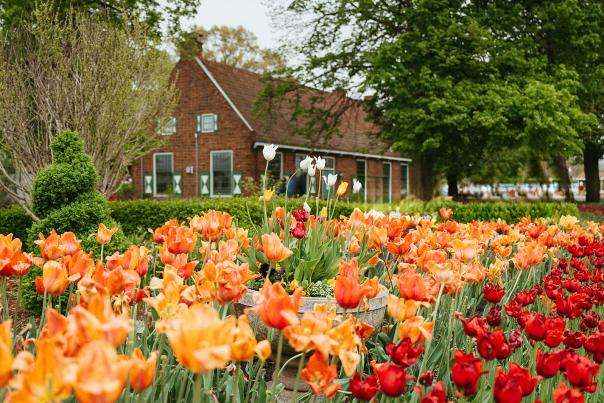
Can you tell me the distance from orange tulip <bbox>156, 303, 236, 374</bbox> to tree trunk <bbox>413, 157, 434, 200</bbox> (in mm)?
18698

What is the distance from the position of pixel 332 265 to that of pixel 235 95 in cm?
2048

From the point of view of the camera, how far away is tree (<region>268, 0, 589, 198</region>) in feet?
49.9

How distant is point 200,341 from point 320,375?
0.49m

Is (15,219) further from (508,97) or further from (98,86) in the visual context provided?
(508,97)

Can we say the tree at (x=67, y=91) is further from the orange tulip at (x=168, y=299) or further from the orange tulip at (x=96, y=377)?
the orange tulip at (x=96, y=377)

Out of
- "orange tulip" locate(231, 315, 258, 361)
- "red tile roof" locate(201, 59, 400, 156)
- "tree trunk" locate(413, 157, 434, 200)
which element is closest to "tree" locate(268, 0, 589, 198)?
"tree trunk" locate(413, 157, 434, 200)

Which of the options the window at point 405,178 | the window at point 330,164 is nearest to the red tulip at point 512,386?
the window at point 330,164

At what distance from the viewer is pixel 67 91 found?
8805 millimetres

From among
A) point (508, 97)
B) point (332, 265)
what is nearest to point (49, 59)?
point (332, 265)

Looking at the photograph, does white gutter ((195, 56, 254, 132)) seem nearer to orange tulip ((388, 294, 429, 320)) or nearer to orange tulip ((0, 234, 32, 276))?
orange tulip ((0, 234, 32, 276))

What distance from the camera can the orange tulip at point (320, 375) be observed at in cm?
145

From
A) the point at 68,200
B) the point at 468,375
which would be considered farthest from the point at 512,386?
the point at 68,200

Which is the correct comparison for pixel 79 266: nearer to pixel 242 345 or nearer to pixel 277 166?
pixel 242 345

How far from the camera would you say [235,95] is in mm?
23188
